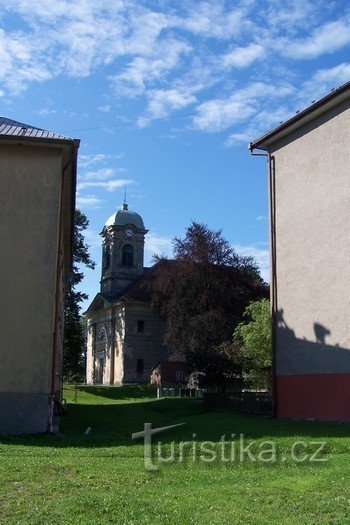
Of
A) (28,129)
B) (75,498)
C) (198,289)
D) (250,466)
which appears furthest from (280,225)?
(198,289)

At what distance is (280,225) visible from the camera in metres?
23.0

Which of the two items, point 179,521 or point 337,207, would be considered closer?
point 179,521

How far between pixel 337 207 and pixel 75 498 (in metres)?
14.3

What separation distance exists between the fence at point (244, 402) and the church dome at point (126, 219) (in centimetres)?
4103

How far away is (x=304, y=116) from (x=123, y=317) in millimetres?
44169

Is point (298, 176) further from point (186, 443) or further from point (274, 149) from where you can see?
point (186, 443)

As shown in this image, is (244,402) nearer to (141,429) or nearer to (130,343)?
(141,429)

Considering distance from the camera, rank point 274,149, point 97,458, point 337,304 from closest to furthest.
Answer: point 97,458 → point 337,304 → point 274,149

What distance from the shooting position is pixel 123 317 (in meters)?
63.1

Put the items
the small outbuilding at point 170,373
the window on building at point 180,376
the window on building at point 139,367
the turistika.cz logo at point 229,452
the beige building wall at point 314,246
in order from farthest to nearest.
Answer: the window on building at point 139,367, the small outbuilding at point 170,373, the window on building at point 180,376, the beige building wall at point 314,246, the turistika.cz logo at point 229,452

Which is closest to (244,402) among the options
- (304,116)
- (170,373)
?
(304,116)

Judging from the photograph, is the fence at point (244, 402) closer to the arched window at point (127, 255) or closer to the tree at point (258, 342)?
the tree at point (258, 342)

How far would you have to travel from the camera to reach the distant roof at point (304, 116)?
19.7m

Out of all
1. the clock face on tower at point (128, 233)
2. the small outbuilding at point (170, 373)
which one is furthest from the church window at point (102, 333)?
the small outbuilding at point (170, 373)
